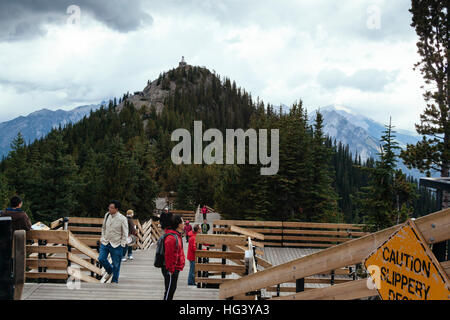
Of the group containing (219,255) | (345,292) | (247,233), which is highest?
(345,292)

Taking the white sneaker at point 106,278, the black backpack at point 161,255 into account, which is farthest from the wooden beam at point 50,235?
the black backpack at point 161,255

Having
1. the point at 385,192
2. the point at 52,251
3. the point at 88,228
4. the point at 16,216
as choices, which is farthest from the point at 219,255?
the point at 385,192

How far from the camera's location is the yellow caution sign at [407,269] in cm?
239

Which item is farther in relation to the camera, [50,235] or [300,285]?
[50,235]

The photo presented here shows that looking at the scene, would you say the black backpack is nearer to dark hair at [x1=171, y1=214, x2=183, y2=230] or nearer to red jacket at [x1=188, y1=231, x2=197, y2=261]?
dark hair at [x1=171, y1=214, x2=183, y2=230]

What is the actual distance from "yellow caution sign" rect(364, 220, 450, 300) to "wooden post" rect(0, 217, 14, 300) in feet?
11.3

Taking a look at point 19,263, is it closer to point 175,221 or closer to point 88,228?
point 175,221

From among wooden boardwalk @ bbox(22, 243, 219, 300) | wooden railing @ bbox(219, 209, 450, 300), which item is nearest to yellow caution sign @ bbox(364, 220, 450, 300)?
wooden railing @ bbox(219, 209, 450, 300)

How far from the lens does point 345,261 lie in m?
3.21

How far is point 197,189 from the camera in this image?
213 feet

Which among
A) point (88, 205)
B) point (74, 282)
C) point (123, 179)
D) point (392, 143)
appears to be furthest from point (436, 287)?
point (88, 205)

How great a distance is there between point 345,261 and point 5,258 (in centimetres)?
336
